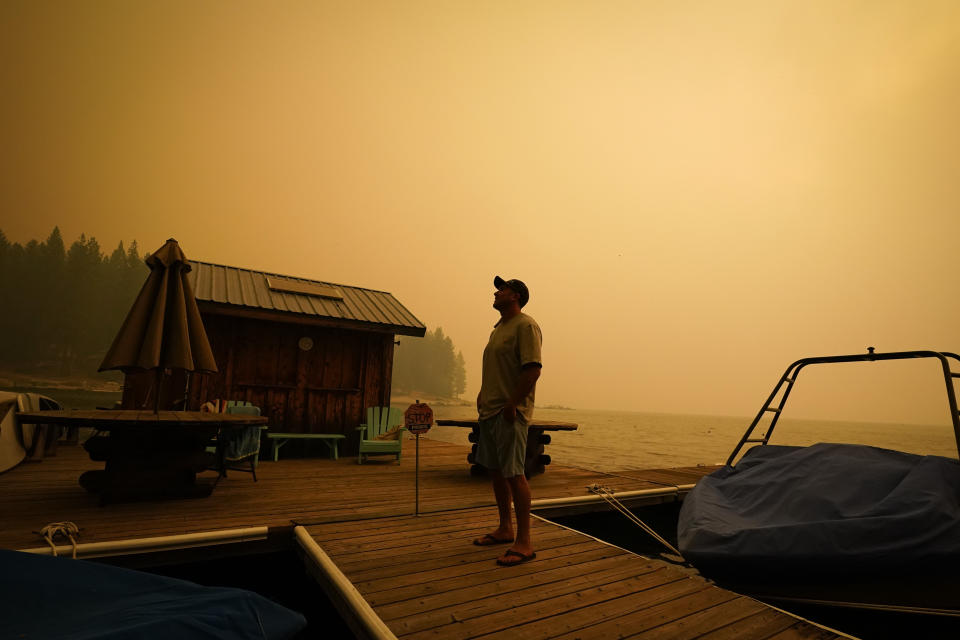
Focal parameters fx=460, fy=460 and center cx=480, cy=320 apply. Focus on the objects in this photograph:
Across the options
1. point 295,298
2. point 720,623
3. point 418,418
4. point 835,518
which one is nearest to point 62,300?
point 295,298

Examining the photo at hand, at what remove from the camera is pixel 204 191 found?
6400cm

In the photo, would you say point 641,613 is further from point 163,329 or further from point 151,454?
point 163,329

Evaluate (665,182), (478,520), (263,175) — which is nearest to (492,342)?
(478,520)

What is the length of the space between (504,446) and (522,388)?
472 millimetres

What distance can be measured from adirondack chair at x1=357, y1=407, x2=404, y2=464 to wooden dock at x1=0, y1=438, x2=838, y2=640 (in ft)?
5.48

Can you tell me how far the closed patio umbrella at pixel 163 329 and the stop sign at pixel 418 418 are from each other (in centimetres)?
257

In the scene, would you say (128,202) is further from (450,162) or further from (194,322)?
(194,322)

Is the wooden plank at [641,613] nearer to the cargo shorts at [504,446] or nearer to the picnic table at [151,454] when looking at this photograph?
the cargo shorts at [504,446]

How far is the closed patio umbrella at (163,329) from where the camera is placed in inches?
189

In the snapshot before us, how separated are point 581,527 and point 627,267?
199 m

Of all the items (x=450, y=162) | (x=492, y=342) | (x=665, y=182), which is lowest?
(x=492, y=342)

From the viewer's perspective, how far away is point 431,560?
3.36 m

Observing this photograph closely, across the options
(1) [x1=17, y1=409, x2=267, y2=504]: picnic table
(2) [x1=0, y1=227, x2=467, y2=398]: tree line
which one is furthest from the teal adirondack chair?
(2) [x1=0, y1=227, x2=467, y2=398]: tree line

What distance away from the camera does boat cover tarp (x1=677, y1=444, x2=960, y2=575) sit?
10.1 ft
